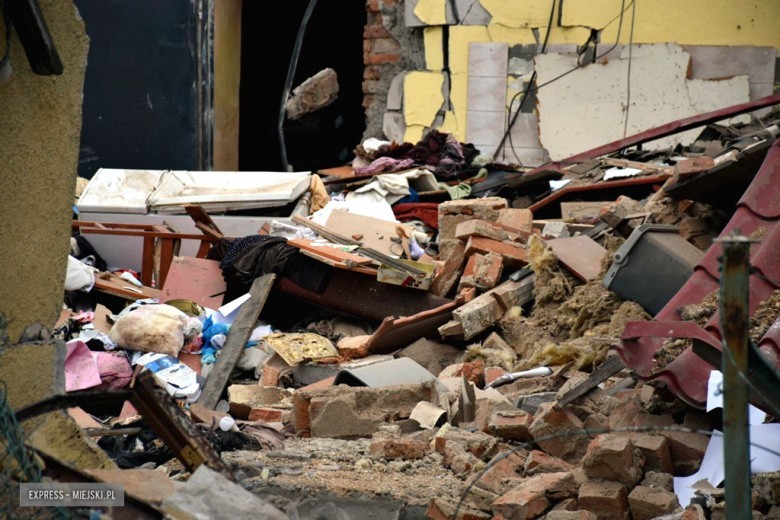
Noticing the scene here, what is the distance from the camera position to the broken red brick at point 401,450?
563 centimetres

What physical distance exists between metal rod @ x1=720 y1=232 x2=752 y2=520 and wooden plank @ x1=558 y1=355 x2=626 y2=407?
265 centimetres

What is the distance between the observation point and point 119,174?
11.8 meters

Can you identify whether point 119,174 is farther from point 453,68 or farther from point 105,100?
point 453,68

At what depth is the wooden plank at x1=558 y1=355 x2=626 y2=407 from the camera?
570 cm

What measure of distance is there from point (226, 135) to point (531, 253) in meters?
6.75

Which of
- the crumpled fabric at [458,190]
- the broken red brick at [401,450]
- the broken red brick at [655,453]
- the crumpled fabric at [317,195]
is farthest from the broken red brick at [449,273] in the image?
the broken red brick at [655,453]

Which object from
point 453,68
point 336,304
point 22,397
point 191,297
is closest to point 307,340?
point 336,304

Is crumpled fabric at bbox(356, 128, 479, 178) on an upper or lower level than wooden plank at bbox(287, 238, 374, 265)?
upper

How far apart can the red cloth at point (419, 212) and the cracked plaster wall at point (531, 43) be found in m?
2.62

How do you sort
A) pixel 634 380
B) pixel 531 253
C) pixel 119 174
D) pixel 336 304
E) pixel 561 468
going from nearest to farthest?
1. pixel 561 468
2. pixel 634 380
3. pixel 531 253
4. pixel 336 304
5. pixel 119 174

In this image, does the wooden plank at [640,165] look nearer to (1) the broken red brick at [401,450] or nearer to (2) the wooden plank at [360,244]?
(2) the wooden plank at [360,244]

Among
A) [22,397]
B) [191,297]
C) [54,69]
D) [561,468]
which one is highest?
[54,69]

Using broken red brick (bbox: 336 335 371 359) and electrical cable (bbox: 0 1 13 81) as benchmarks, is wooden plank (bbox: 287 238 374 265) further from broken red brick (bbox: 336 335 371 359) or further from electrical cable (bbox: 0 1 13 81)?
electrical cable (bbox: 0 1 13 81)

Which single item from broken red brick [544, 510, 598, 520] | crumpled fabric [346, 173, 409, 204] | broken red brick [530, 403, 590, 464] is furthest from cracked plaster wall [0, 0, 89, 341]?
crumpled fabric [346, 173, 409, 204]
